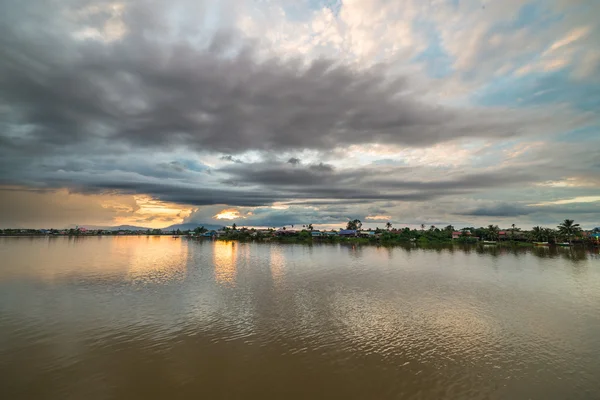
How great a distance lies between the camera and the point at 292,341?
67.8ft

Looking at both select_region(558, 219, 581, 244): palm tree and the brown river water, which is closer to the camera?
the brown river water

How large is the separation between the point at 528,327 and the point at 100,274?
55.4 m

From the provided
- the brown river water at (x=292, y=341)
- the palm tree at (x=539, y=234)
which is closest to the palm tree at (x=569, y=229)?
the palm tree at (x=539, y=234)

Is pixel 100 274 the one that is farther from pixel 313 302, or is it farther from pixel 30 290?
pixel 313 302

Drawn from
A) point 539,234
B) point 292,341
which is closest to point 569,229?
point 539,234

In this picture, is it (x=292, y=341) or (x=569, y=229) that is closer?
(x=292, y=341)

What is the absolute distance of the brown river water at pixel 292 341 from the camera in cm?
1493

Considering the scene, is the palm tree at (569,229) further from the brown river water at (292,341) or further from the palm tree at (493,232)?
the brown river water at (292,341)

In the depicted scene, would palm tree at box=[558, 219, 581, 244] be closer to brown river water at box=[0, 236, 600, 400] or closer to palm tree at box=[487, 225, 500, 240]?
palm tree at box=[487, 225, 500, 240]

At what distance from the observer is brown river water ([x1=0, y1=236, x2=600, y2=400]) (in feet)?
49.0

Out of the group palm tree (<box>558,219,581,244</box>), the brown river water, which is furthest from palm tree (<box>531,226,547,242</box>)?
the brown river water

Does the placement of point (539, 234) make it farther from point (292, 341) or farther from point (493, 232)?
point (292, 341)

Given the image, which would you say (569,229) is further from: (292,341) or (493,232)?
(292,341)

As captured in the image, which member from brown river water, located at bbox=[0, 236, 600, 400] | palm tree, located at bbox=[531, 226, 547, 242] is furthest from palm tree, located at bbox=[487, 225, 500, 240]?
brown river water, located at bbox=[0, 236, 600, 400]
